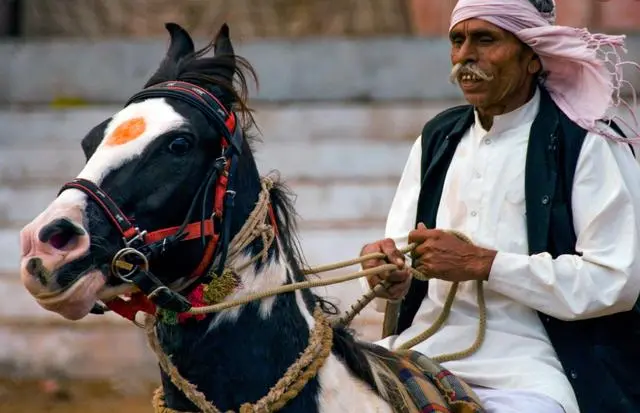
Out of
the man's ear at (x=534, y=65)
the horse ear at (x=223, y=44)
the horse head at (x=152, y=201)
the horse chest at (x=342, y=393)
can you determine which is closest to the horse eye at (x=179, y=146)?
the horse head at (x=152, y=201)

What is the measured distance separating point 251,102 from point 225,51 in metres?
6.07

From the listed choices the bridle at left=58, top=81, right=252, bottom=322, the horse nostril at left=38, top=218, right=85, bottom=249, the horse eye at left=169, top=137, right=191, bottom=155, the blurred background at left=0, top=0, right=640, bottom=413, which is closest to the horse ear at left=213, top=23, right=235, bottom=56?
the bridle at left=58, top=81, right=252, bottom=322

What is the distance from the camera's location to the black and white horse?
2.76 metres

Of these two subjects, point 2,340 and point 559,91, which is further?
point 2,340

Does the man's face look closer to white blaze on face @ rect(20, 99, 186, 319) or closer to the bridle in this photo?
the bridle

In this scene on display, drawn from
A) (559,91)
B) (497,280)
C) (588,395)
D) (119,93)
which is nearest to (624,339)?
(588,395)

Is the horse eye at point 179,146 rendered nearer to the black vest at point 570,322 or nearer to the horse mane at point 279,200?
the horse mane at point 279,200

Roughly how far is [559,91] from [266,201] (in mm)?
1018

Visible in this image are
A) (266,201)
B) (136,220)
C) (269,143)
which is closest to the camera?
(136,220)

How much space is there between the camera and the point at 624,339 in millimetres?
3494

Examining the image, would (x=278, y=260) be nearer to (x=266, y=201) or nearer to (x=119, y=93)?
(x=266, y=201)

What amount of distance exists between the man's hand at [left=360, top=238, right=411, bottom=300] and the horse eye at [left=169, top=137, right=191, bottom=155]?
669mm

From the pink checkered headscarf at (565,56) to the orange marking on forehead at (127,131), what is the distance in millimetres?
1064

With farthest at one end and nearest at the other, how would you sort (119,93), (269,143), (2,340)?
(119,93), (269,143), (2,340)
